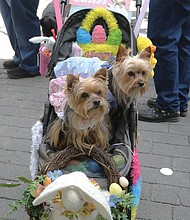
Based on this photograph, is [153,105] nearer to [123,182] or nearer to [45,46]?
[45,46]

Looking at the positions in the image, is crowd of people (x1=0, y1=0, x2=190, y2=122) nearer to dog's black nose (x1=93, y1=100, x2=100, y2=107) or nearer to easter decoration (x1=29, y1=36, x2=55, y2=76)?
easter decoration (x1=29, y1=36, x2=55, y2=76)

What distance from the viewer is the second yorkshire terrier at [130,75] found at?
266cm

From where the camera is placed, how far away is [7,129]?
13.1ft

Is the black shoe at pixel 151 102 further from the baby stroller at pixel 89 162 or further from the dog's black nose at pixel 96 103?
the dog's black nose at pixel 96 103

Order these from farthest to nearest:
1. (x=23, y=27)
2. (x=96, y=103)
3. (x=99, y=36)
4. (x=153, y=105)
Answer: (x=23, y=27) < (x=153, y=105) < (x=99, y=36) < (x=96, y=103)

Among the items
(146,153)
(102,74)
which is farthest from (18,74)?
(102,74)

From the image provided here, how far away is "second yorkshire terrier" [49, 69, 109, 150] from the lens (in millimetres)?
2318

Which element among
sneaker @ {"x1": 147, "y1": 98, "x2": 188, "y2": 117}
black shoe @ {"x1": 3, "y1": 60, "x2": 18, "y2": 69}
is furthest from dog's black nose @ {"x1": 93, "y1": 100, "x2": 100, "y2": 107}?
black shoe @ {"x1": 3, "y1": 60, "x2": 18, "y2": 69}

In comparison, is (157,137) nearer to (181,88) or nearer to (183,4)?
(181,88)

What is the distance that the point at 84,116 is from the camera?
2.35 meters

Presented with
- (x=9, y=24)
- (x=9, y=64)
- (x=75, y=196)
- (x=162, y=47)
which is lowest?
(x=9, y=64)

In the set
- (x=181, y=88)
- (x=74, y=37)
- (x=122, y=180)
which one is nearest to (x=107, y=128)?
(x=122, y=180)

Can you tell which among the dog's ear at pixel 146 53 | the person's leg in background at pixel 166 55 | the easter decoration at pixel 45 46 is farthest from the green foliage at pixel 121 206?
the person's leg in background at pixel 166 55

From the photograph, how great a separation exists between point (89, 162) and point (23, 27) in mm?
3004
